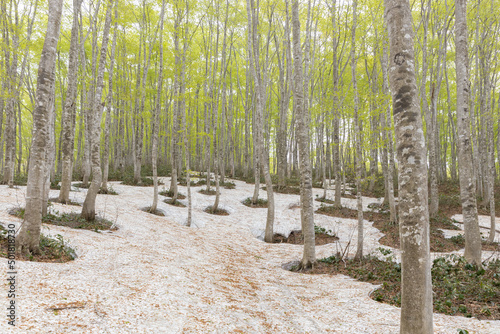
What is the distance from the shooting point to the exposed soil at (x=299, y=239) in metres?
10.4

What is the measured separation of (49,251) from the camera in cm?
502

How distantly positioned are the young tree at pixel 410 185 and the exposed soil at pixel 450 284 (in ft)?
7.32

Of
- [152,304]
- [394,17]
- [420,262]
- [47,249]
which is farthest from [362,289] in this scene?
[47,249]

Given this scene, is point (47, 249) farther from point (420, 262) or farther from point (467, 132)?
point (467, 132)

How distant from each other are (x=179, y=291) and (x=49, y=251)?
9.00 ft

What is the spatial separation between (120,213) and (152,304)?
634 centimetres

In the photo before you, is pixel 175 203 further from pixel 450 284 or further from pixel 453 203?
pixel 453 203

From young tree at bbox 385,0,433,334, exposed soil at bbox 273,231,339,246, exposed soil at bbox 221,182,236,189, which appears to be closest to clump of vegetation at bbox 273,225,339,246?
exposed soil at bbox 273,231,339,246

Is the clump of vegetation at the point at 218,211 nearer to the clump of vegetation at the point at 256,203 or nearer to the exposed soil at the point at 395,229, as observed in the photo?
the clump of vegetation at the point at 256,203

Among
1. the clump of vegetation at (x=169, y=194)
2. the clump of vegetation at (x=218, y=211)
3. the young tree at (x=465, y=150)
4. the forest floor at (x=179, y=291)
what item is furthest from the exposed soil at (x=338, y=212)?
the clump of vegetation at (x=169, y=194)

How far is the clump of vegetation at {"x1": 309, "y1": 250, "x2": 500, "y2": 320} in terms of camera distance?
439cm

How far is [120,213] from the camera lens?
9.26 meters

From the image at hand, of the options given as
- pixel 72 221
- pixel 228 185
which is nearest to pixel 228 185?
Answer: pixel 228 185

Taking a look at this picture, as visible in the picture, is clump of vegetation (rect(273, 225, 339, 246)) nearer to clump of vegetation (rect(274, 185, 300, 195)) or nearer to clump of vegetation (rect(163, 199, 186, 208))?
clump of vegetation (rect(163, 199, 186, 208))
